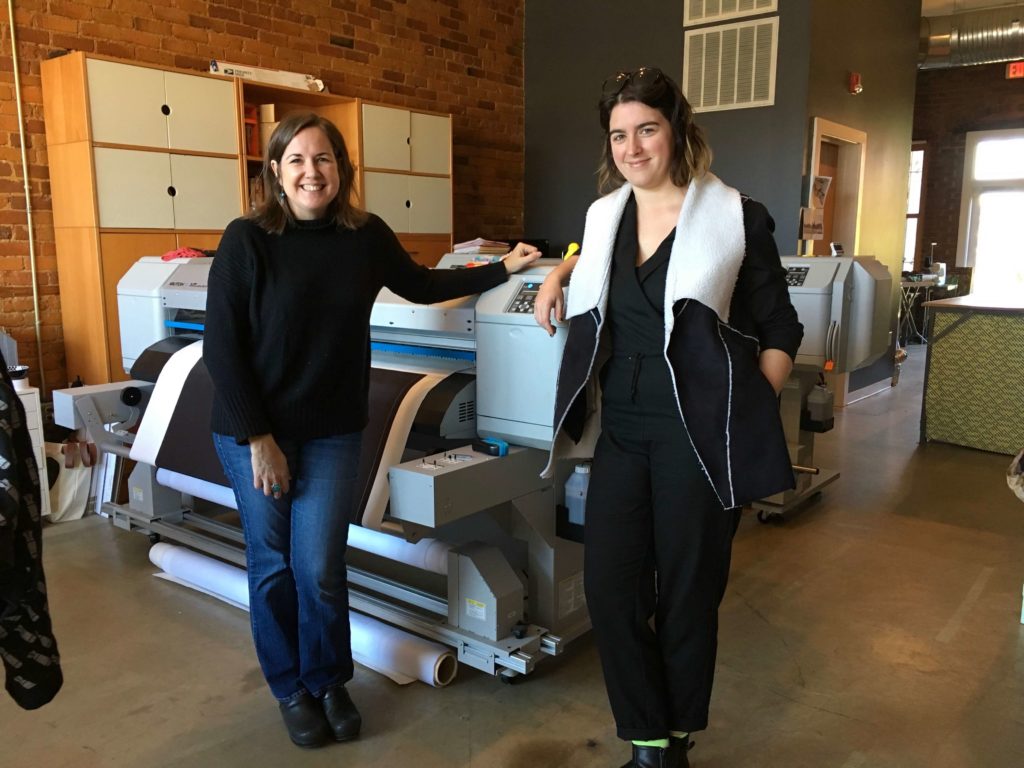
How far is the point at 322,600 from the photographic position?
202cm

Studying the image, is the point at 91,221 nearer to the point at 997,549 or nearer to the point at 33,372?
the point at 33,372

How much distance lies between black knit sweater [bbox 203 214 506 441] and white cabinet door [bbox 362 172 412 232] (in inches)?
125

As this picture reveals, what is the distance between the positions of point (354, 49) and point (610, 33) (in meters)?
1.82

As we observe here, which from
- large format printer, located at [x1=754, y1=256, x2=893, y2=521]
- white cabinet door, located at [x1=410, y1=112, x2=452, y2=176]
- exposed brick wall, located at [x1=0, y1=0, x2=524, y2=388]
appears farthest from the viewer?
white cabinet door, located at [x1=410, y1=112, x2=452, y2=176]

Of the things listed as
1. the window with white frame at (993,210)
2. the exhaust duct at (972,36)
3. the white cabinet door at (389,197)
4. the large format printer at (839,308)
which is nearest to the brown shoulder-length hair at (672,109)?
the large format printer at (839,308)

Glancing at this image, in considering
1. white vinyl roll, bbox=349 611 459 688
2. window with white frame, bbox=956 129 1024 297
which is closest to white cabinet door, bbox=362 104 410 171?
white vinyl roll, bbox=349 611 459 688

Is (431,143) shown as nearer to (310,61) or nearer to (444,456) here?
(310,61)

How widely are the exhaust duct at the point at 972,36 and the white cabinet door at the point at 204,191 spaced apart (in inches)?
→ 225

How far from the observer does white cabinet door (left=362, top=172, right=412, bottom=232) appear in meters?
5.02

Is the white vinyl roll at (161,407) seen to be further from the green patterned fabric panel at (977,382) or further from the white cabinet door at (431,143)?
the green patterned fabric panel at (977,382)

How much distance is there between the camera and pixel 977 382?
5.01m

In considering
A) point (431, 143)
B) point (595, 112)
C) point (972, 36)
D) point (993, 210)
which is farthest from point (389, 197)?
point (993, 210)

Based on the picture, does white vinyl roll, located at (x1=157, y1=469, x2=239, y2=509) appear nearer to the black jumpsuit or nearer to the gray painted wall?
the black jumpsuit

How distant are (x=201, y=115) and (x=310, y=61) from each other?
118 centimetres
